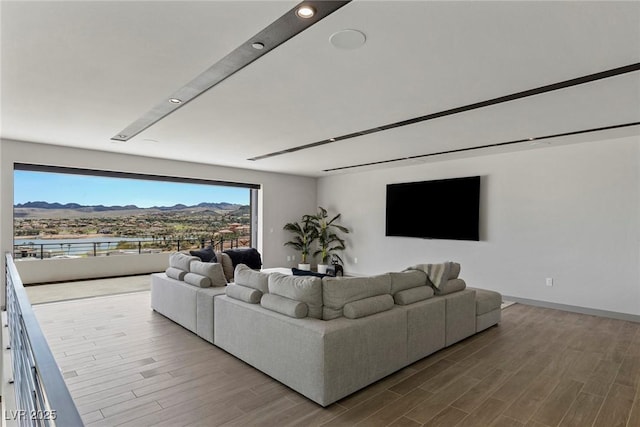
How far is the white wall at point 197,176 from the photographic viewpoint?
5293 mm

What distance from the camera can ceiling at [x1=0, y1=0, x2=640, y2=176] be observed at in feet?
6.63

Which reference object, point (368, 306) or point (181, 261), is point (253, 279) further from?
point (181, 261)

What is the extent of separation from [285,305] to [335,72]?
195 cm

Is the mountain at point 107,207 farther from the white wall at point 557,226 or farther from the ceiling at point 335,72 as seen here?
the white wall at point 557,226

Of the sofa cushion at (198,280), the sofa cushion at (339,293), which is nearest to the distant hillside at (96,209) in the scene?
the sofa cushion at (198,280)

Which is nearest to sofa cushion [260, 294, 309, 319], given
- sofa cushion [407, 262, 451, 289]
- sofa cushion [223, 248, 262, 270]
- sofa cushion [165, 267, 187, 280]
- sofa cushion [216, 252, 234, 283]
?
sofa cushion [407, 262, 451, 289]

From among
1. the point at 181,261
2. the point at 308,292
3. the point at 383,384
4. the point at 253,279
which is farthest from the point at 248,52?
the point at 181,261

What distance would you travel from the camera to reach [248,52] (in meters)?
2.47

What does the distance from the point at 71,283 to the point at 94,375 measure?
4986 mm

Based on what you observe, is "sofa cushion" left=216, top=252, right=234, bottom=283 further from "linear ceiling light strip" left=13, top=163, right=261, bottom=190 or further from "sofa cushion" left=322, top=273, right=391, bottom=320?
"sofa cushion" left=322, top=273, right=391, bottom=320

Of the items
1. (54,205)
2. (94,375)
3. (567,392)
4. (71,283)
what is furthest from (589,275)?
A: (54,205)

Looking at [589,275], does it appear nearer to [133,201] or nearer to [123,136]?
[123,136]

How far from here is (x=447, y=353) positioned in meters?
3.60

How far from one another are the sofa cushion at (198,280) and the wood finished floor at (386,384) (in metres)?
0.59
